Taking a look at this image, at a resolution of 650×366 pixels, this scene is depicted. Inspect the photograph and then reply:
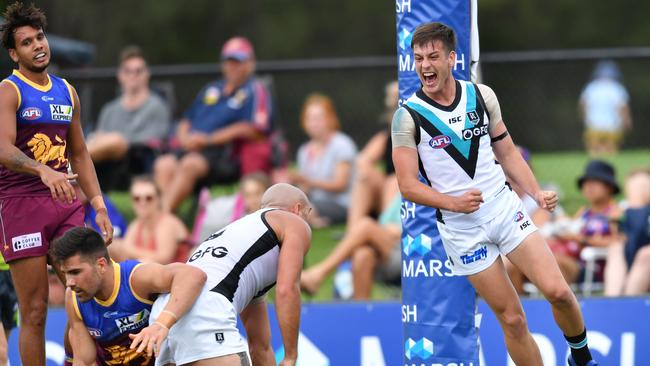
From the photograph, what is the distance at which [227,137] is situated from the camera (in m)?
12.0

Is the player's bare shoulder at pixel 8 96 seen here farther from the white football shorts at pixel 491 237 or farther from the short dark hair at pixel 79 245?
the white football shorts at pixel 491 237

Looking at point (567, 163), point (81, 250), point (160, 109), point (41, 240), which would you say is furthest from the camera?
point (567, 163)

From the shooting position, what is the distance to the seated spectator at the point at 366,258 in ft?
34.8

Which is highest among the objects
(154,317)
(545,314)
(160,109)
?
(160,109)

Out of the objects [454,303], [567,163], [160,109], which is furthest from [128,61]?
[454,303]

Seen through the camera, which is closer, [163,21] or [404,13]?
[404,13]

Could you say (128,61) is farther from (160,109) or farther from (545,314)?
(545,314)

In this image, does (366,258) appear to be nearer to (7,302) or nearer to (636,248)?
(636,248)

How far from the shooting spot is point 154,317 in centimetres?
673

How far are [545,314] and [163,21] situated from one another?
20.9 m

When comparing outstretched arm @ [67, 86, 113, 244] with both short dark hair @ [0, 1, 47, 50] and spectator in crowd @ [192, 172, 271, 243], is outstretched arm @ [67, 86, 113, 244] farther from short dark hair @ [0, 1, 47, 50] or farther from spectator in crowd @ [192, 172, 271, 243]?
spectator in crowd @ [192, 172, 271, 243]

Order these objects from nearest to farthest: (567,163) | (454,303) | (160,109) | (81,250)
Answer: (81,250), (454,303), (160,109), (567,163)

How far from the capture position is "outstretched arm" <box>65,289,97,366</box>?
6957mm

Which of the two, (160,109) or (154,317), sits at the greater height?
(160,109)
